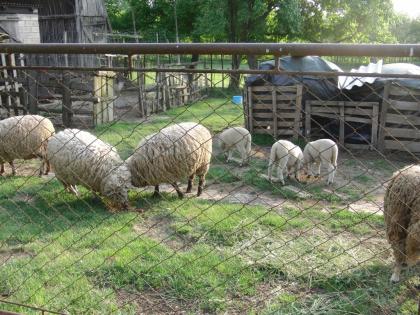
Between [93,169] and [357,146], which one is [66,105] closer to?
[93,169]

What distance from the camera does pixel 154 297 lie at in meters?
4.47

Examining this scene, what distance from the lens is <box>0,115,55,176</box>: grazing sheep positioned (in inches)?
325

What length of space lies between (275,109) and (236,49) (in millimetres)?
8947

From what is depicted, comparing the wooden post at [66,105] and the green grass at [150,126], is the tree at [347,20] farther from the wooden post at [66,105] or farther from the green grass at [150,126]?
the wooden post at [66,105]

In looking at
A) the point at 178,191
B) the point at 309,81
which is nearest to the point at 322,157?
the point at 178,191

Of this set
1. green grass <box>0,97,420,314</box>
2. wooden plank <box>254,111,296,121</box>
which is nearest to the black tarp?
wooden plank <box>254,111,296,121</box>

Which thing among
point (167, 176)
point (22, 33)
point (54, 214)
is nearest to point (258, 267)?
point (167, 176)

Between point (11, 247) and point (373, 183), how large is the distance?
6.18m

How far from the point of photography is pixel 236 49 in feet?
8.14

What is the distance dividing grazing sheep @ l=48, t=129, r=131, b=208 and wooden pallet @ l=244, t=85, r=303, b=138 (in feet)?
16.1

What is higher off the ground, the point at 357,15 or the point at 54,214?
the point at 357,15

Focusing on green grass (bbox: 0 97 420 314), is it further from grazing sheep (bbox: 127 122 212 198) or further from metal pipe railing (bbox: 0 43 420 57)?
metal pipe railing (bbox: 0 43 420 57)

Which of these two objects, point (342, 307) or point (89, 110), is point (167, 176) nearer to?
point (342, 307)

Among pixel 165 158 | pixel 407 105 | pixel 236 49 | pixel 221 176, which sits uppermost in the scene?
pixel 236 49
